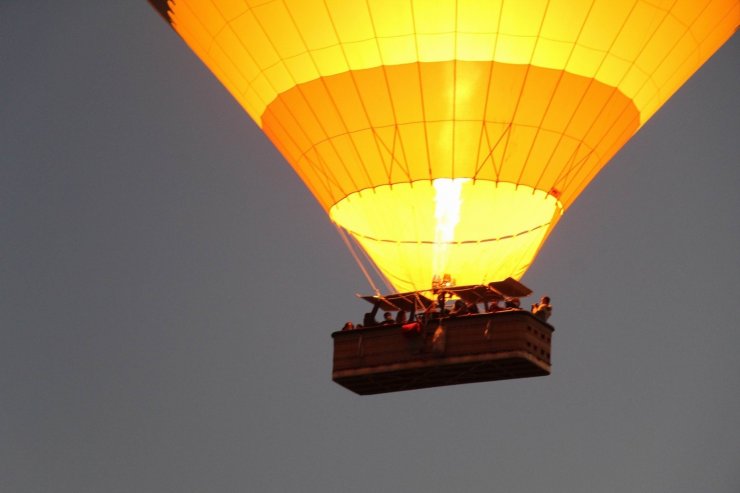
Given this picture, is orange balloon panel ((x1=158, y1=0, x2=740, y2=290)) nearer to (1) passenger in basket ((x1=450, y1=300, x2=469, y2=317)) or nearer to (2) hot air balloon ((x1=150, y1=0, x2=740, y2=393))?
(2) hot air balloon ((x1=150, y1=0, x2=740, y2=393))

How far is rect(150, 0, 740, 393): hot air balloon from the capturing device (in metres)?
24.2

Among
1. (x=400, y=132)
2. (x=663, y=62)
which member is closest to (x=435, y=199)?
(x=400, y=132)

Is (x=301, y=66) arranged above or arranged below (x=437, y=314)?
above

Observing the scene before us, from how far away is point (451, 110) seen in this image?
2442 centimetres

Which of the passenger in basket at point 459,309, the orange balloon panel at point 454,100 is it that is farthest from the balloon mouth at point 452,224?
the passenger in basket at point 459,309

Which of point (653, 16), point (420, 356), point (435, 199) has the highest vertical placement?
point (653, 16)

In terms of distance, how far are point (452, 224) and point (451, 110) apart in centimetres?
102

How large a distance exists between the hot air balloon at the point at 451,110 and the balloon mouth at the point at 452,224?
0.01 metres

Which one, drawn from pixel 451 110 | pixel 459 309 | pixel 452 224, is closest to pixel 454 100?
pixel 451 110

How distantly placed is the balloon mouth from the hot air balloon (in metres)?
0.01

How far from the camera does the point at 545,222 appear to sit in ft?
81.9

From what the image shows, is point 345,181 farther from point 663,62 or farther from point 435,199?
point 663,62

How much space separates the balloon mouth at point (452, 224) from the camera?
80.7 feet

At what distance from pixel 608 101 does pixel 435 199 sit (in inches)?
70.4
